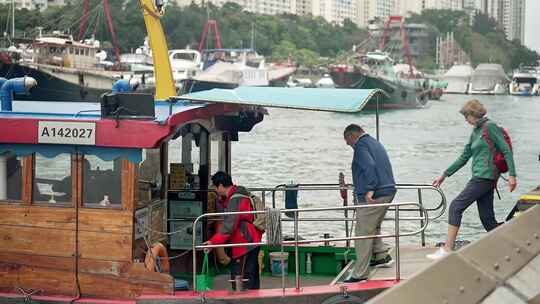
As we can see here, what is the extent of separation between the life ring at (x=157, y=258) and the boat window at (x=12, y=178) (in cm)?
128

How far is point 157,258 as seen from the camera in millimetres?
8852

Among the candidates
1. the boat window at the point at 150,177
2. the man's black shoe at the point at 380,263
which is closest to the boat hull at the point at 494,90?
the man's black shoe at the point at 380,263

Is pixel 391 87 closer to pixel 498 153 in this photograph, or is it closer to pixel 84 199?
pixel 498 153

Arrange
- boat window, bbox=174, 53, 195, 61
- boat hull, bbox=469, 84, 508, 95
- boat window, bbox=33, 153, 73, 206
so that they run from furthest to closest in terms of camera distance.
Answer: boat hull, bbox=469, 84, 508, 95 < boat window, bbox=174, 53, 195, 61 < boat window, bbox=33, 153, 73, 206

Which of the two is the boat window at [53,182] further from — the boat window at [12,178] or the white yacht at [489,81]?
the white yacht at [489,81]

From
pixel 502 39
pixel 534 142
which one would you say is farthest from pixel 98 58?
pixel 502 39

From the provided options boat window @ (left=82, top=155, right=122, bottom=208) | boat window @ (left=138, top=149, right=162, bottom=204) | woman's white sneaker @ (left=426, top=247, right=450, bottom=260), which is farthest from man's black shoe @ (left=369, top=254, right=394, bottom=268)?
boat window @ (left=82, top=155, right=122, bottom=208)

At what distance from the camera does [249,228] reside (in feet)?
29.0

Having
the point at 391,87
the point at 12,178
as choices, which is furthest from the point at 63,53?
the point at 12,178

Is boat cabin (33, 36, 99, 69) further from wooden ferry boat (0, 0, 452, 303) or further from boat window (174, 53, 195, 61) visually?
wooden ferry boat (0, 0, 452, 303)

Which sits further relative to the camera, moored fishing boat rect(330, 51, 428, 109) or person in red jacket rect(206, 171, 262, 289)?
moored fishing boat rect(330, 51, 428, 109)

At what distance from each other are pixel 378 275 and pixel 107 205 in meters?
2.44

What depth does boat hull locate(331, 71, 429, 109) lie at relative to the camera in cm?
8650

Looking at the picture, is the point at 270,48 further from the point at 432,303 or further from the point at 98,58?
the point at 432,303
